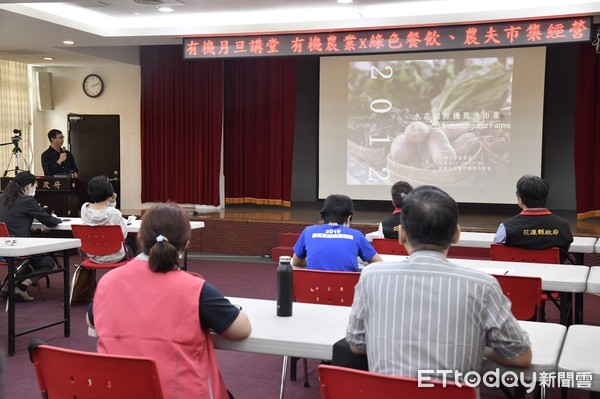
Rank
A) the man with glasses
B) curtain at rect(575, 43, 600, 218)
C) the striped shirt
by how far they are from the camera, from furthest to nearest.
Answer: the man with glasses < curtain at rect(575, 43, 600, 218) < the striped shirt

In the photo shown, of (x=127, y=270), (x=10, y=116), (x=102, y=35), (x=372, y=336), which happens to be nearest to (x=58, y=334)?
(x=127, y=270)

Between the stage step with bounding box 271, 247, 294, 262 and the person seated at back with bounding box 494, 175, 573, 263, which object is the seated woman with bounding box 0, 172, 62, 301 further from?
the person seated at back with bounding box 494, 175, 573, 263

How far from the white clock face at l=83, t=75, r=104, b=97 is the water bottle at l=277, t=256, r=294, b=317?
8.61 metres

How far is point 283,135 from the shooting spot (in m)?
9.66

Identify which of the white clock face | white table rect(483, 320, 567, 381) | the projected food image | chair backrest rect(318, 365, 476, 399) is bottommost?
white table rect(483, 320, 567, 381)

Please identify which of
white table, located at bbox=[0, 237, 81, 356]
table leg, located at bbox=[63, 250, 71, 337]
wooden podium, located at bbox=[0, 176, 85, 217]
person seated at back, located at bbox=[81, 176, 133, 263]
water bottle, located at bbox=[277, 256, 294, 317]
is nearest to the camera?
water bottle, located at bbox=[277, 256, 294, 317]

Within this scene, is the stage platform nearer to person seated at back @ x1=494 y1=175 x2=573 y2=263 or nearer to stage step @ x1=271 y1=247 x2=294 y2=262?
stage step @ x1=271 y1=247 x2=294 y2=262

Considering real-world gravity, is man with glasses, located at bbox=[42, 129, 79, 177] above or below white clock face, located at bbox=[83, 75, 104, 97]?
below

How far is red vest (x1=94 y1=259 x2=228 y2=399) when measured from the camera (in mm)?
1754

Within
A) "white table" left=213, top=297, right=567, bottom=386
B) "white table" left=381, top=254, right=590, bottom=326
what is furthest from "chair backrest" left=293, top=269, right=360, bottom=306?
"white table" left=213, top=297, right=567, bottom=386

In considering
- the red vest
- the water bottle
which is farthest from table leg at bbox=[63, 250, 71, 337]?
the red vest

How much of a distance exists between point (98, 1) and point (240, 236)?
10.7 ft

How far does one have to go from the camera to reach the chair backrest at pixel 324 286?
2.80m

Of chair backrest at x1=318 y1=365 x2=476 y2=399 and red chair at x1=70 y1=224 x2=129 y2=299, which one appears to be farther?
red chair at x1=70 y1=224 x2=129 y2=299
